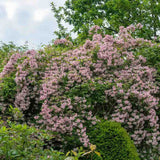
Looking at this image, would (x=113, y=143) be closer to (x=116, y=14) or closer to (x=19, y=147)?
(x=19, y=147)

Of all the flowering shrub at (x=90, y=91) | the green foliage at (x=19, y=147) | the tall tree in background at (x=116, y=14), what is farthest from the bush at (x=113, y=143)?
the tall tree in background at (x=116, y=14)

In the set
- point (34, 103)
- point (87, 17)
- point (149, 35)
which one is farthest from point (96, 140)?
Answer: point (87, 17)

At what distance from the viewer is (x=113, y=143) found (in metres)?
4.73

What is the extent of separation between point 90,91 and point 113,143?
4.09ft

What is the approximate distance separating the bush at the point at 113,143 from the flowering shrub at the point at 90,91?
274mm

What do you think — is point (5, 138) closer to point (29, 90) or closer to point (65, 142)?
point (65, 142)

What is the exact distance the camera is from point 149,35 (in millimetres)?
15344

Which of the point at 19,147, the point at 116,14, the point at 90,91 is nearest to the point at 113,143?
the point at 90,91

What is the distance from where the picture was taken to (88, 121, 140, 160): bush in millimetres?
4691

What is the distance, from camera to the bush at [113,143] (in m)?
4.69

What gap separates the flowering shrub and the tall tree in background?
8.60m

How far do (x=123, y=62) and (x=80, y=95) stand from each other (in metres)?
1.72

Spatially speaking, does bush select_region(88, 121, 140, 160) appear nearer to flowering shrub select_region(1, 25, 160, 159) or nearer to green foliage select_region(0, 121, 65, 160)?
flowering shrub select_region(1, 25, 160, 159)

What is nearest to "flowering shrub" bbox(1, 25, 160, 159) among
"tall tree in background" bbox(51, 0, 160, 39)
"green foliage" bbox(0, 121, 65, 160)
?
"green foliage" bbox(0, 121, 65, 160)
